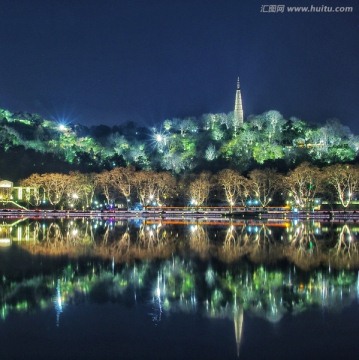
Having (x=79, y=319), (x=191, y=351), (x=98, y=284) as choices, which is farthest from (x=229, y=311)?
(x=98, y=284)

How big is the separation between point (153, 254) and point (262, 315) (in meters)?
11.8

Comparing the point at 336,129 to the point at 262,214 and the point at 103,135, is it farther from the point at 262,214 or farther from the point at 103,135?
the point at 103,135

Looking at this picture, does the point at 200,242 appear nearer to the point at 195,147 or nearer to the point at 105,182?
the point at 105,182

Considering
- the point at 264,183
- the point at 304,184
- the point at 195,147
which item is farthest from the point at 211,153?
the point at 304,184

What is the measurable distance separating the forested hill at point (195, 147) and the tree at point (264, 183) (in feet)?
26.0

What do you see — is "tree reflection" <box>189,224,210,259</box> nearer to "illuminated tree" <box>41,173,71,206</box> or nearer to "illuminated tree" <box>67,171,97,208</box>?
"illuminated tree" <box>67,171,97,208</box>

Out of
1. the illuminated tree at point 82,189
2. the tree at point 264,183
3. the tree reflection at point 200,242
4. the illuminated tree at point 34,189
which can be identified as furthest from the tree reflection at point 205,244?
the illuminated tree at point 34,189

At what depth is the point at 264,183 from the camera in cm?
6338

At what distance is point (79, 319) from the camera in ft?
46.1

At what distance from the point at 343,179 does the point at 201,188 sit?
54.5ft

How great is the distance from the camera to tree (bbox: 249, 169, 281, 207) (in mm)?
63125

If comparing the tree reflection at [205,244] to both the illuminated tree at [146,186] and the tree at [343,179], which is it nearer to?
the tree at [343,179]

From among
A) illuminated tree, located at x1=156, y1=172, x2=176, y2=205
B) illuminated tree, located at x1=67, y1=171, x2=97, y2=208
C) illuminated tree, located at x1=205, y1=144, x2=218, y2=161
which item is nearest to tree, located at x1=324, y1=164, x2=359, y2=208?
illuminated tree, located at x1=156, y1=172, x2=176, y2=205

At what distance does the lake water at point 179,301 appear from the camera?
12.0m
